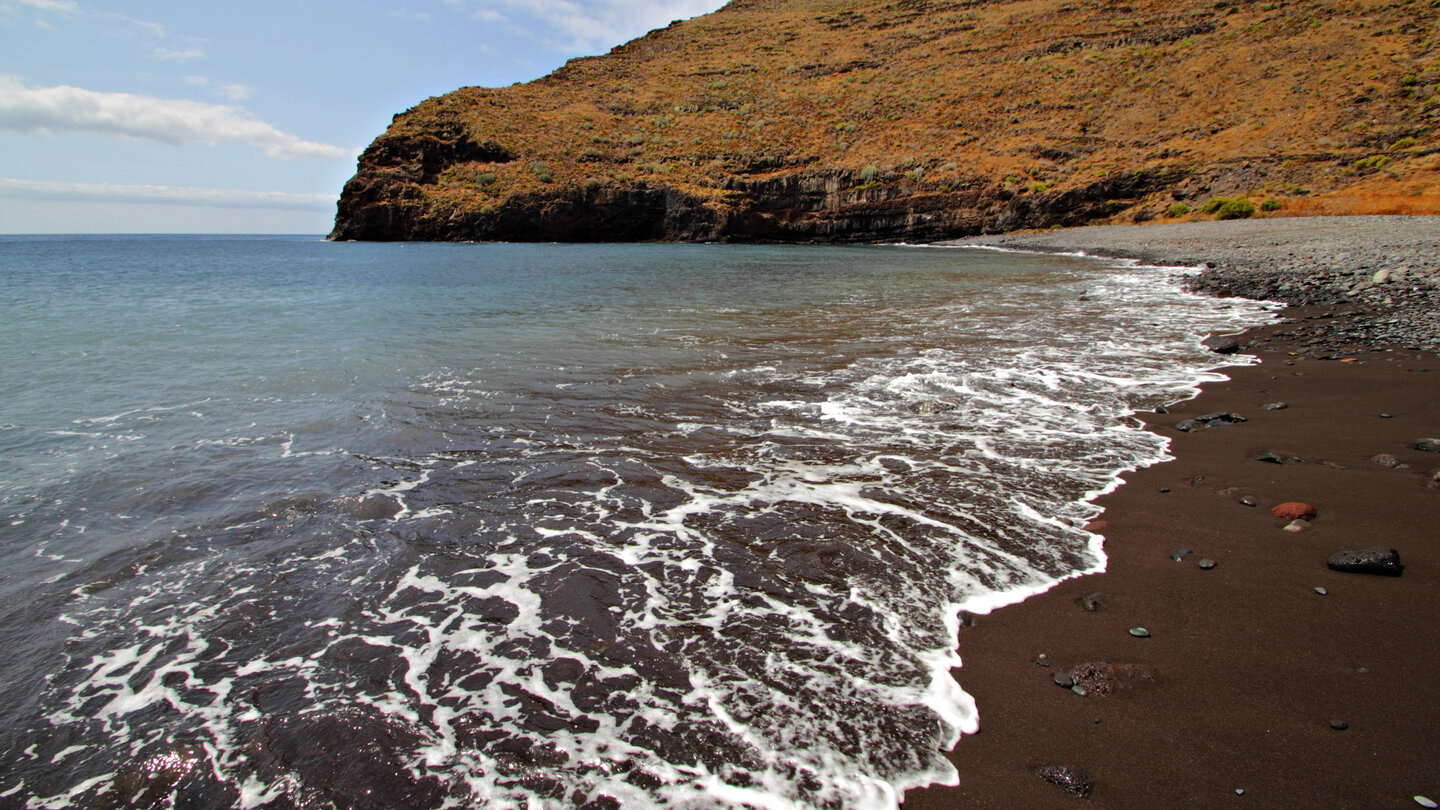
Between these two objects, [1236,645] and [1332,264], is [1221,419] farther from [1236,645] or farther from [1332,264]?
[1332,264]

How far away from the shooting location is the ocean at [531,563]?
2805 millimetres

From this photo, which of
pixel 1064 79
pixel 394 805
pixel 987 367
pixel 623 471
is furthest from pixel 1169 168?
pixel 394 805

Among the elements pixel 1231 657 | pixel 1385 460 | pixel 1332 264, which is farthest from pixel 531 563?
pixel 1332 264

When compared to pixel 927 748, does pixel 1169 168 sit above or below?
above

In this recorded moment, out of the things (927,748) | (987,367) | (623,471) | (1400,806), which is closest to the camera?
(1400,806)

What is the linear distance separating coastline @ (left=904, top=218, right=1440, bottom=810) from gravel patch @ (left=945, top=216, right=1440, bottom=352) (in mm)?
4974

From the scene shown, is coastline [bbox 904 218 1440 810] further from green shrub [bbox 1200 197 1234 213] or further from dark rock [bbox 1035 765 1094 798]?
green shrub [bbox 1200 197 1234 213]

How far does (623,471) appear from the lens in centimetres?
594

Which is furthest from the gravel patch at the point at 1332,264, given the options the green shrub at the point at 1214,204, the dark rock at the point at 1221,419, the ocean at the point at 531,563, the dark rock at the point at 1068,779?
the dark rock at the point at 1068,779

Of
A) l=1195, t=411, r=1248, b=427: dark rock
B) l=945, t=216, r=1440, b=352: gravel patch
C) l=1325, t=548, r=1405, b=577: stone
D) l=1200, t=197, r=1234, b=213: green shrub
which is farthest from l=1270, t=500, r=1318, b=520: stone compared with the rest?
l=1200, t=197, r=1234, b=213: green shrub

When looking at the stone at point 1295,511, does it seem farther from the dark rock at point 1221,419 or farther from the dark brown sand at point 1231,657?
the dark rock at point 1221,419

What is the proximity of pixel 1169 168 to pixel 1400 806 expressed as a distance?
57.4 meters

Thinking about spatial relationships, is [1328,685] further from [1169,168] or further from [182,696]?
[1169,168]

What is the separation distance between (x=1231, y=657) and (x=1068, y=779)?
4.30 feet
